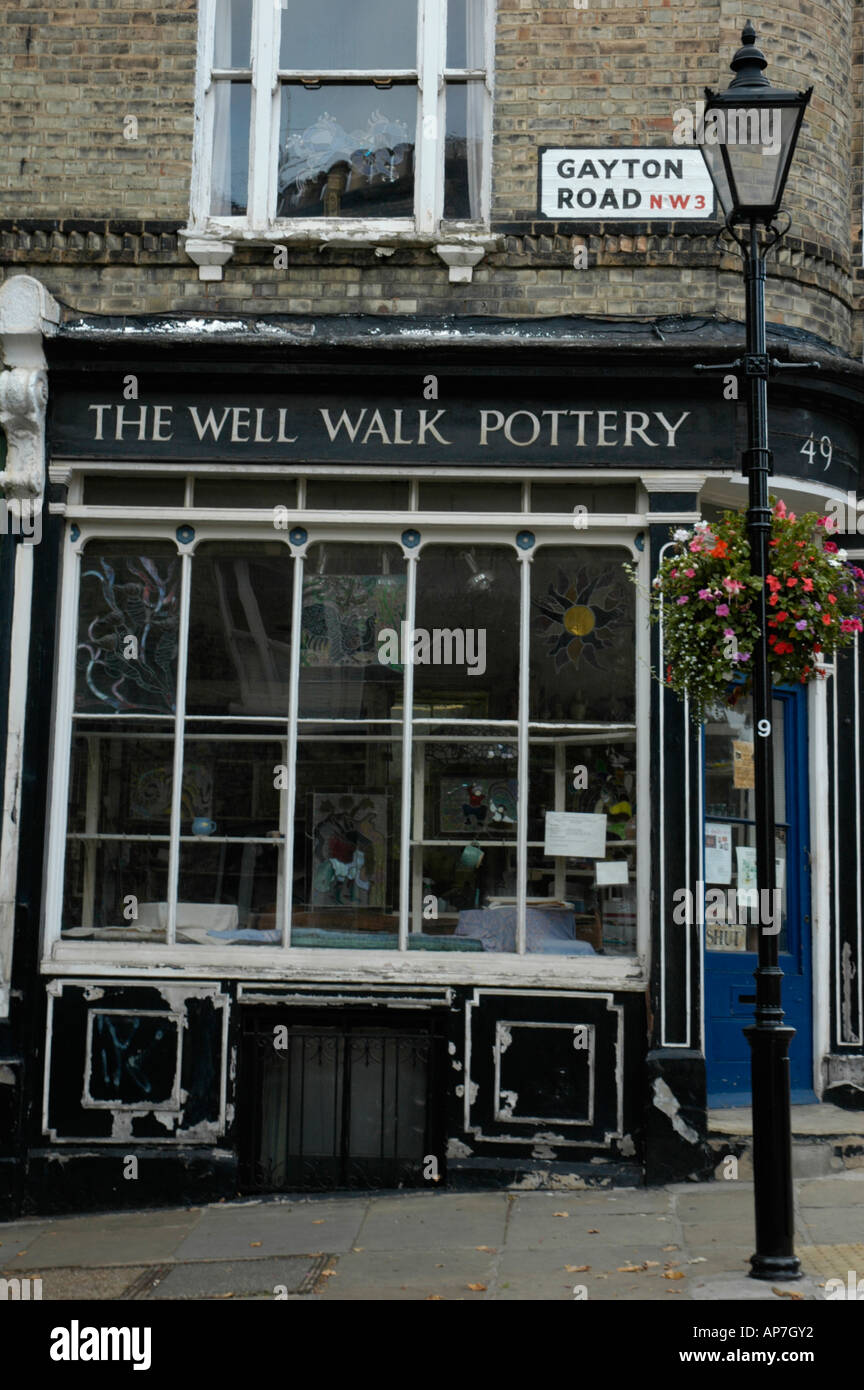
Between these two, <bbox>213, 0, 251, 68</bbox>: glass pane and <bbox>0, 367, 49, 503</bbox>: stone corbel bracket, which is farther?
<bbox>213, 0, 251, 68</bbox>: glass pane

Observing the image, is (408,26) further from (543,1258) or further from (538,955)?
(543,1258)

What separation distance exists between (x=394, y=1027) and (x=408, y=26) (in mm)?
5721

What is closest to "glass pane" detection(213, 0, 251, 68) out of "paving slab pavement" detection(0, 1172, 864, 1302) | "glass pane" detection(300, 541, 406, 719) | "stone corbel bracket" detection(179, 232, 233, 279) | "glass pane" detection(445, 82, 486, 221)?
"stone corbel bracket" detection(179, 232, 233, 279)

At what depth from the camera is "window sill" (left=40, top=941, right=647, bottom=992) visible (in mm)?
7812

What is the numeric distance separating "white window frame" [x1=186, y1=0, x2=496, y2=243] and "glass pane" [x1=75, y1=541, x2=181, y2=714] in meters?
1.88

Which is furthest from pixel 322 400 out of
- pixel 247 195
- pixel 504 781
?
pixel 504 781

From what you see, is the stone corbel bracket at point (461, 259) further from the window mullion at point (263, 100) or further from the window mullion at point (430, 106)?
the window mullion at point (263, 100)

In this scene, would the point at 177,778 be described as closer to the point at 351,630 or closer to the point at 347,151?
the point at 351,630

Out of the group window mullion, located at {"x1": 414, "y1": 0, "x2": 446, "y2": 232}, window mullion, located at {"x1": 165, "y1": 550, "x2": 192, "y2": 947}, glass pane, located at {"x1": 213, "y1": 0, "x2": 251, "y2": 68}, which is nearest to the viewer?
window mullion, located at {"x1": 165, "y1": 550, "x2": 192, "y2": 947}

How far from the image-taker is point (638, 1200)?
7.34 metres

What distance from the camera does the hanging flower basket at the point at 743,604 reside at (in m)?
6.42

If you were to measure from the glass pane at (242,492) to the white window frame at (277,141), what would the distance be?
1.36 meters

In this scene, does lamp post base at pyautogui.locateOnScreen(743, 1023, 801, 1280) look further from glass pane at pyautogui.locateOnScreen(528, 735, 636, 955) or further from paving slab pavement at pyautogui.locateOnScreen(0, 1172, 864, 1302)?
glass pane at pyautogui.locateOnScreen(528, 735, 636, 955)

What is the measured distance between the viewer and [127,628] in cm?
832
